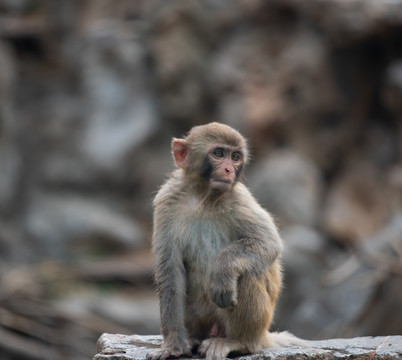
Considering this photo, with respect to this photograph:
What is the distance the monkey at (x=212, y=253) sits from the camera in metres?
6.10

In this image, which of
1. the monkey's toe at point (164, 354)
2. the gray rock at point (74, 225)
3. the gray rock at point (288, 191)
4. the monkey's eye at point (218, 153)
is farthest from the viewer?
the gray rock at point (74, 225)

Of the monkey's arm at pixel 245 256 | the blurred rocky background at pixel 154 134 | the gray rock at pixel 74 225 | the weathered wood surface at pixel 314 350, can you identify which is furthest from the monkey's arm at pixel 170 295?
the gray rock at pixel 74 225

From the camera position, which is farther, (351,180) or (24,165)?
(24,165)

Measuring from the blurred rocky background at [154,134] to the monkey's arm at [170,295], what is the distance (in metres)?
7.14

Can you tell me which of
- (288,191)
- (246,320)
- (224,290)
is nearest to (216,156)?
(224,290)

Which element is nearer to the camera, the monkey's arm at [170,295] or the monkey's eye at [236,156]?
the monkey's arm at [170,295]

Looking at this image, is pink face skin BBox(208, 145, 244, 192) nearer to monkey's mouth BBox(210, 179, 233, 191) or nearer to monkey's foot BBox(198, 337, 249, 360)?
monkey's mouth BBox(210, 179, 233, 191)

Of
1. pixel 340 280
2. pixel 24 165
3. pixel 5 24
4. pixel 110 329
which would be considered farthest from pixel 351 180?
pixel 5 24

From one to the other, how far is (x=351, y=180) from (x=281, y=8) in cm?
399

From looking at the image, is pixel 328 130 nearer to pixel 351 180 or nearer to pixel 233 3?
pixel 351 180

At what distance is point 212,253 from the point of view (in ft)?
20.7

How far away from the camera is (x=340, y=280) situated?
12977 mm

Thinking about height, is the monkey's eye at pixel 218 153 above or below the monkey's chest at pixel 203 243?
above

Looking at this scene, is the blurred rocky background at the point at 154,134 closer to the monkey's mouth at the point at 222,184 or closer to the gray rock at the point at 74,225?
the gray rock at the point at 74,225
